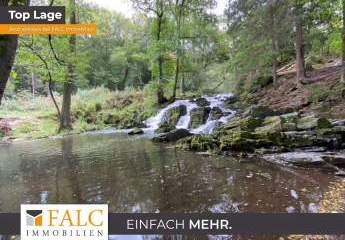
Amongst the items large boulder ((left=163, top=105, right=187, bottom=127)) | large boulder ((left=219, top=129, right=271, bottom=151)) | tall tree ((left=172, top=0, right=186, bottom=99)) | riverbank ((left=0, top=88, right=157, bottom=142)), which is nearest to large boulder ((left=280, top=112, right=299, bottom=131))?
large boulder ((left=219, top=129, right=271, bottom=151))

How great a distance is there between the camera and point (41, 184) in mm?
5977

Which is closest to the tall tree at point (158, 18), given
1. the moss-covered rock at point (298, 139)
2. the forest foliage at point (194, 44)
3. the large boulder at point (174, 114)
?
the forest foliage at point (194, 44)

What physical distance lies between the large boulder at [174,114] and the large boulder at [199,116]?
1.03 metres

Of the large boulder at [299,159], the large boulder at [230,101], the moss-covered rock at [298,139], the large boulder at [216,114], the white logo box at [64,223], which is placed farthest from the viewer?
the large boulder at [230,101]

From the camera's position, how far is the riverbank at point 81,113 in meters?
16.9

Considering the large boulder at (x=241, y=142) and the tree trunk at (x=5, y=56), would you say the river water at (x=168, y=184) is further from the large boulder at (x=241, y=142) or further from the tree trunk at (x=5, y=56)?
the tree trunk at (x=5, y=56)

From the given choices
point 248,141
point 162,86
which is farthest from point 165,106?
point 248,141

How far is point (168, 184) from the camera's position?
5.64 metres

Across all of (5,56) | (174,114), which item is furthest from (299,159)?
(174,114)

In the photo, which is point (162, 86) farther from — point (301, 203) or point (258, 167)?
point (301, 203)

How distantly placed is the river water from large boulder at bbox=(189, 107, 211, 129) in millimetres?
5982

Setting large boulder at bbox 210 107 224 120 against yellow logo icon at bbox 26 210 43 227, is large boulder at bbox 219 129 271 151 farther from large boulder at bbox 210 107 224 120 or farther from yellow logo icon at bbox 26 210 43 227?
yellow logo icon at bbox 26 210 43 227

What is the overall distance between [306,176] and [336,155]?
51.7 inches

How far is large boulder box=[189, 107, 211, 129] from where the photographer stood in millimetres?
14406
